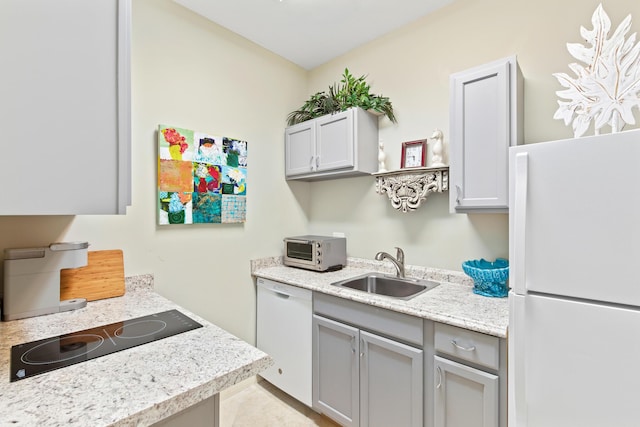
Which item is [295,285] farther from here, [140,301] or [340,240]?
[140,301]

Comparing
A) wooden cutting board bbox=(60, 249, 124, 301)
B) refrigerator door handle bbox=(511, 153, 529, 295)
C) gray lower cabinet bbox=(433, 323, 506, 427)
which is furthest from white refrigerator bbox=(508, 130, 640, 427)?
wooden cutting board bbox=(60, 249, 124, 301)

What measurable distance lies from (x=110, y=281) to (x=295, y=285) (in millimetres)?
1100

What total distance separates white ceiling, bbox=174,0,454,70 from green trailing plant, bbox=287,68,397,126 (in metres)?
0.30

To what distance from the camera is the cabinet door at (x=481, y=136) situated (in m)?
1.55

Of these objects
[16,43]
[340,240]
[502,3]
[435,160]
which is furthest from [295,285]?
[502,3]

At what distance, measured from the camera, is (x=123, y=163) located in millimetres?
845

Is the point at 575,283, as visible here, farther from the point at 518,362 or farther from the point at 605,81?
the point at 605,81

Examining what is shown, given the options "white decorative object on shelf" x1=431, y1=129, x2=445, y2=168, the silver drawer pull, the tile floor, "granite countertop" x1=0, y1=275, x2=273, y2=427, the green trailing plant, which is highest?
the green trailing plant

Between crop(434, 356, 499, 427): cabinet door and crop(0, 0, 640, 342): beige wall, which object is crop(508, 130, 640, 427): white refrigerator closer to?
crop(434, 356, 499, 427): cabinet door

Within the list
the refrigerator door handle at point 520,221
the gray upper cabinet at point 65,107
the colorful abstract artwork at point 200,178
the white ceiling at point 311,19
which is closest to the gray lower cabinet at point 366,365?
the refrigerator door handle at point 520,221

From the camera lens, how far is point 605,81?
1143 millimetres

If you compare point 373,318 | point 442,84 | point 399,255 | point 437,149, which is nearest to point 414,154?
point 437,149

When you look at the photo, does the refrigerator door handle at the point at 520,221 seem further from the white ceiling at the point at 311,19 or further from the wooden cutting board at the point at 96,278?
the wooden cutting board at the point at 96,278

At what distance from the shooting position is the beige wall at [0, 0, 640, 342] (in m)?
1.69
